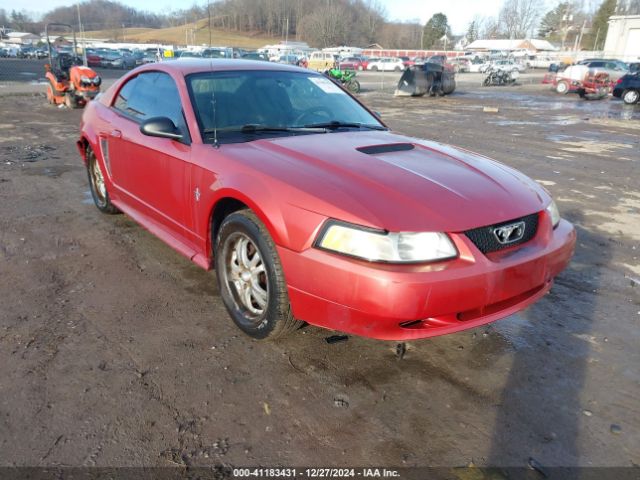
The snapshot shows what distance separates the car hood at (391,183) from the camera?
7.52 feet

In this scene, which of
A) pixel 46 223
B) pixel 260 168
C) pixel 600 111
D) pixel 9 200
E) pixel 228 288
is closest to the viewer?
pixel 260 168

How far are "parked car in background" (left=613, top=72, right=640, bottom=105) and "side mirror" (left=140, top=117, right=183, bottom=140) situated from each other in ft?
76.1

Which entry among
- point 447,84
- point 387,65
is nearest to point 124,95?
point 447,84

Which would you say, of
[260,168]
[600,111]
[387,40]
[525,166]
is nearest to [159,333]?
[260,168]

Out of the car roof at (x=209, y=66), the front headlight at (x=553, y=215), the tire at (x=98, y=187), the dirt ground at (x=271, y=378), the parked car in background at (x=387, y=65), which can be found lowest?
the dirt ground at (x=271, y=378)

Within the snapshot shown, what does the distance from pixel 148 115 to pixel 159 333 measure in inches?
72.1

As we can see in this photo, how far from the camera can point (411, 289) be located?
6.99ft

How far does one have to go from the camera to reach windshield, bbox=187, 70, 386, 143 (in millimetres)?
3250

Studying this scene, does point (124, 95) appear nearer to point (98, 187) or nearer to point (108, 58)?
point (98, 187)

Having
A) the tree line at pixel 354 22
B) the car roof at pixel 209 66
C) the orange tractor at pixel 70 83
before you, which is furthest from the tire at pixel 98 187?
Result: the tree line at pixel 354 22

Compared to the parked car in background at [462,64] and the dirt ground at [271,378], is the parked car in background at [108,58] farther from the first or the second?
the dirt ground at [271,378]

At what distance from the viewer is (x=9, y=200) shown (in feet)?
18.2

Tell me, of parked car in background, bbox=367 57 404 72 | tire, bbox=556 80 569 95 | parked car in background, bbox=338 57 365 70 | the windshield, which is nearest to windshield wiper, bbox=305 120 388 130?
the windshield

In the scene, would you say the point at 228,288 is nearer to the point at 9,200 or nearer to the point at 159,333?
the point at 159,333
